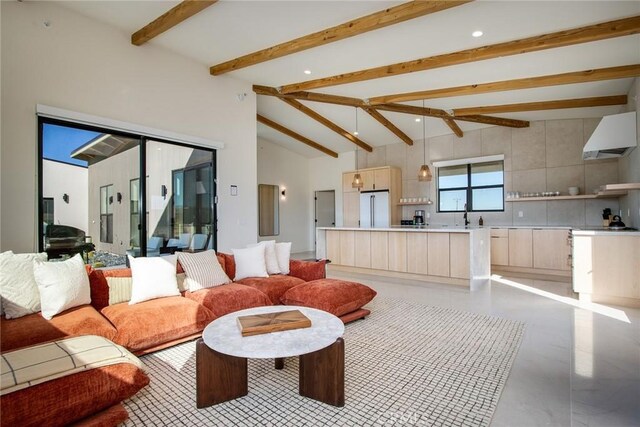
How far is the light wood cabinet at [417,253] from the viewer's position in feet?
18.3

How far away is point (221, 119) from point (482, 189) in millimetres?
5924

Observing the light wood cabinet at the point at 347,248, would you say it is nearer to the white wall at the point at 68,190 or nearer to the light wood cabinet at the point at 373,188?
the light wood cabinet at the point at 373,188

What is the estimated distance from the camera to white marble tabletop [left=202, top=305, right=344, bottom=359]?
1.86m

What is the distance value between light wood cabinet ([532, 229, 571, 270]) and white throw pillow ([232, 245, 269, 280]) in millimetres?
5271

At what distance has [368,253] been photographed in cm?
632

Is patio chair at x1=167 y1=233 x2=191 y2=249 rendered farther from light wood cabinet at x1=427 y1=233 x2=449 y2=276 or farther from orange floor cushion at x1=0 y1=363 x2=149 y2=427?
light wood cabinet at x1=427 y1=233 x2=449 y2=276

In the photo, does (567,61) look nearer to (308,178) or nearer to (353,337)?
(353,337)

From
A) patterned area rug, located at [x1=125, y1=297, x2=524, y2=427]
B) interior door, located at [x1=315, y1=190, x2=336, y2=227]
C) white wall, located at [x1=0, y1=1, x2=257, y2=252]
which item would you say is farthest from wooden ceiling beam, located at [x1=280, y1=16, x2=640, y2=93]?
interior door, located at [x1=315, y1=190, x2=336, y2=227]

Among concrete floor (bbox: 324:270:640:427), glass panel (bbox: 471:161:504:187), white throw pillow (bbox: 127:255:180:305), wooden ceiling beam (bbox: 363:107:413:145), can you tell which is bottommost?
concrete floor (bbox: 324:270:640:427)

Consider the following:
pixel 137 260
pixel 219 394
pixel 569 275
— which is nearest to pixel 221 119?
pixel 137 260

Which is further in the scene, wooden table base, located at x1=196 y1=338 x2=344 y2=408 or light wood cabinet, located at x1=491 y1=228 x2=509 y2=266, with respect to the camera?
A: light wood cabinet, located at x1=491 y1=228 x2=509 y2=266

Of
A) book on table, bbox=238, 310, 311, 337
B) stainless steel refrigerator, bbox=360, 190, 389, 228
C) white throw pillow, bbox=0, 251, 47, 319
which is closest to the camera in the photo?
book on table, bbox=238, 310, 311, 337

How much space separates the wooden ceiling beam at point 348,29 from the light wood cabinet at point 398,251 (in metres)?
3.40

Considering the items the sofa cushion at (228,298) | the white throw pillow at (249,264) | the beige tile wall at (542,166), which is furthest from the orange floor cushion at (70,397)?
the beige tile wall at (542,166)
